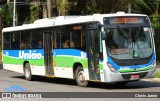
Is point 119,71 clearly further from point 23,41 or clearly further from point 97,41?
point 23,41

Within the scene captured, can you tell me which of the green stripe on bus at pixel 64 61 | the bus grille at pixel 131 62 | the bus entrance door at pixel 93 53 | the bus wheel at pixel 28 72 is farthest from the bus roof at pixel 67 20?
the bus wheel at pixel 28 72

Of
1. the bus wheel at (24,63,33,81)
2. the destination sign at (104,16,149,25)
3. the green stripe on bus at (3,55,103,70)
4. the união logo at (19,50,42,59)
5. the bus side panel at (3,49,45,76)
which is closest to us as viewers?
the destination sign at (104,16,149,25)

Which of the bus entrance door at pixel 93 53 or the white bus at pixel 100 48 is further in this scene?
the bus entrance door at pixel 93 53

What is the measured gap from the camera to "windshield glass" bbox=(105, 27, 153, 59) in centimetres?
1802

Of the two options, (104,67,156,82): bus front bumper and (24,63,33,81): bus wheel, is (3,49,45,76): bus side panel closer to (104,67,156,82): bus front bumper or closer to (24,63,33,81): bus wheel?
(24,63,33,81): bus wheel

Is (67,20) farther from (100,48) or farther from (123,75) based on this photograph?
(123,75)

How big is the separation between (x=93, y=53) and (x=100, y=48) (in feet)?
2.00

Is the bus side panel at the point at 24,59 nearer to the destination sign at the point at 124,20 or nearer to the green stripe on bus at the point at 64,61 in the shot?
the green stripe on bus at the point at 64,61

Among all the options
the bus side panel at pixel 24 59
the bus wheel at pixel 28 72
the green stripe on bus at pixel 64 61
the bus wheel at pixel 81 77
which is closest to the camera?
the green stripe on bus at pixel 64 61

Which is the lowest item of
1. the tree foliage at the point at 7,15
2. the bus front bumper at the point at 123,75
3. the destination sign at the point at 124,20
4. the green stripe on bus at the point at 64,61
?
the bus front bumper at the point at 123,75

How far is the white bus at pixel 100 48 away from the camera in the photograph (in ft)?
58.9

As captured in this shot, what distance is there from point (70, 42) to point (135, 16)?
3.24m

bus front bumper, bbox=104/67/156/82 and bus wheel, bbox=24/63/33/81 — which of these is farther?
bus wheel, bbox=24/63/33/81

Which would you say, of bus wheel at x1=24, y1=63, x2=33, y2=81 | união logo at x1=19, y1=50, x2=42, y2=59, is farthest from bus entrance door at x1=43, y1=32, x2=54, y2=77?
bus wheel at x1=24, y1=63, x2=33, y2=81
